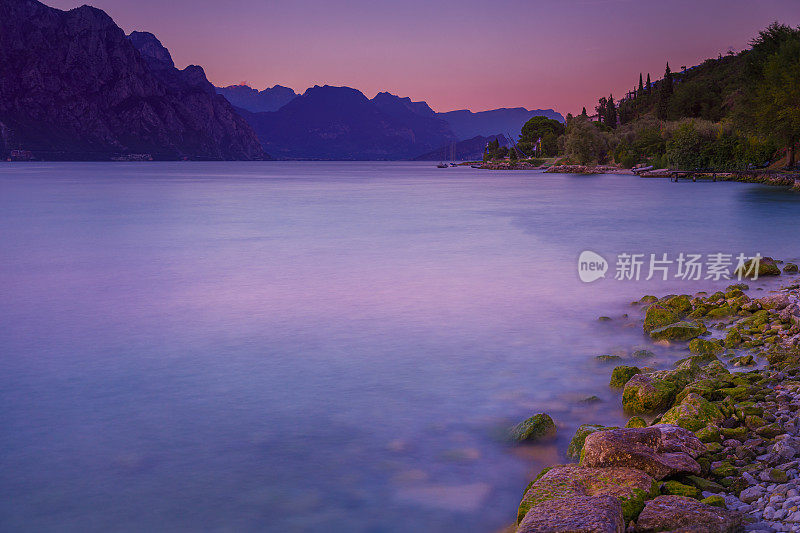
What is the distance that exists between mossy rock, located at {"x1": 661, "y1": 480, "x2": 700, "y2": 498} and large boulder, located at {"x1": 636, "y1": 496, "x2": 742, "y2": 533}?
1.65ft

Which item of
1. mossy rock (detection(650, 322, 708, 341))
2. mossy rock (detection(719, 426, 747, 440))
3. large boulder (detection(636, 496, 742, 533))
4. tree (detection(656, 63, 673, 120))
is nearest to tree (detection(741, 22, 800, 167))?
mossy rock (detection(650, 322, 708, 341))

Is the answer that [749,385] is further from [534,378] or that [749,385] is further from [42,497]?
[42,497]

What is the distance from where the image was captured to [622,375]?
11.1 metres

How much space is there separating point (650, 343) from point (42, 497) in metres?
11.7

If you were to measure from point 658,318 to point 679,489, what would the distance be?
8.78 metres

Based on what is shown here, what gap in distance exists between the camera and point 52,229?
38.4 m

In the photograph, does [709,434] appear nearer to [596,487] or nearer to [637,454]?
[637,454]

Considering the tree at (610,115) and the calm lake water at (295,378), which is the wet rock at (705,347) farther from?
the tree at (610,115)

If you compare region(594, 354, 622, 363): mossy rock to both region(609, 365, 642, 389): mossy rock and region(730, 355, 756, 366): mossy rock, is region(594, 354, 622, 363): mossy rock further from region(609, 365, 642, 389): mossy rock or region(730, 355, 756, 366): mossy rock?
region(730, 355, 756, 366): mossy rock

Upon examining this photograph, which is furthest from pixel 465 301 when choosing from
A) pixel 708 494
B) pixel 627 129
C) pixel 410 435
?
pixel 627 129

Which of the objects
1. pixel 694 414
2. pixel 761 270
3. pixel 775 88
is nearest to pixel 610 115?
pixel 775 88

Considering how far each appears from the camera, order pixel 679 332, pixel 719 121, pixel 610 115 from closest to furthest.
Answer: pixel 679 332
pixel 719 121
pixel 610 115

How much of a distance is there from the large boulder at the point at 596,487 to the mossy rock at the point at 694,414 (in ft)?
6.63

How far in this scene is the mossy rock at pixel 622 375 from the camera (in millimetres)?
11055
